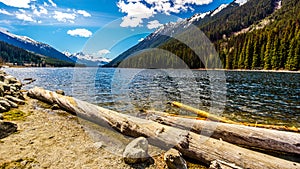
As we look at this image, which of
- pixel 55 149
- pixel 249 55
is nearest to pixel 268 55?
pixel 249 55

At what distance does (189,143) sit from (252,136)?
83.9 inches

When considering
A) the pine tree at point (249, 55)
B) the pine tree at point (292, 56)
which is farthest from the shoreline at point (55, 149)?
the pine tree at point (249, 55)

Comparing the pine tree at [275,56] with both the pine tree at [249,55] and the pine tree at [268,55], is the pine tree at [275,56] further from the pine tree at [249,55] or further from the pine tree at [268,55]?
the pine tree at [249,55]

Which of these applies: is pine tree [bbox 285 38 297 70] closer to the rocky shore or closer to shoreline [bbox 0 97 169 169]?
the rocky shore

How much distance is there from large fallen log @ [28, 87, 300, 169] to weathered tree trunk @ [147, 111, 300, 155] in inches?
34.5

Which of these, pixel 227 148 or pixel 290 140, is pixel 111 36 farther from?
pixel 290 140

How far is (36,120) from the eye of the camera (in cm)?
1033

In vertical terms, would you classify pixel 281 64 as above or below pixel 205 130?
above

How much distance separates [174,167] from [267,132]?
3.30 meters

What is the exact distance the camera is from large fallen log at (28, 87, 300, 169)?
17.6ft

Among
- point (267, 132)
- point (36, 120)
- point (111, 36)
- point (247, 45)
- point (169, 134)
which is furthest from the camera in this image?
point (247, 45)

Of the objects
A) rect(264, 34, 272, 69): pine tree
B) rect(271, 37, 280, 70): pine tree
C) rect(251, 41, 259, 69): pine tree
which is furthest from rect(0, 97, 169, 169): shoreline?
rect(251, 41, 259, 69): pine tree

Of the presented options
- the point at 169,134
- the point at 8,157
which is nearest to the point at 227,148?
the point at 169,134

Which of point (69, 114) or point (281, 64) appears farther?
point (281, 64)
